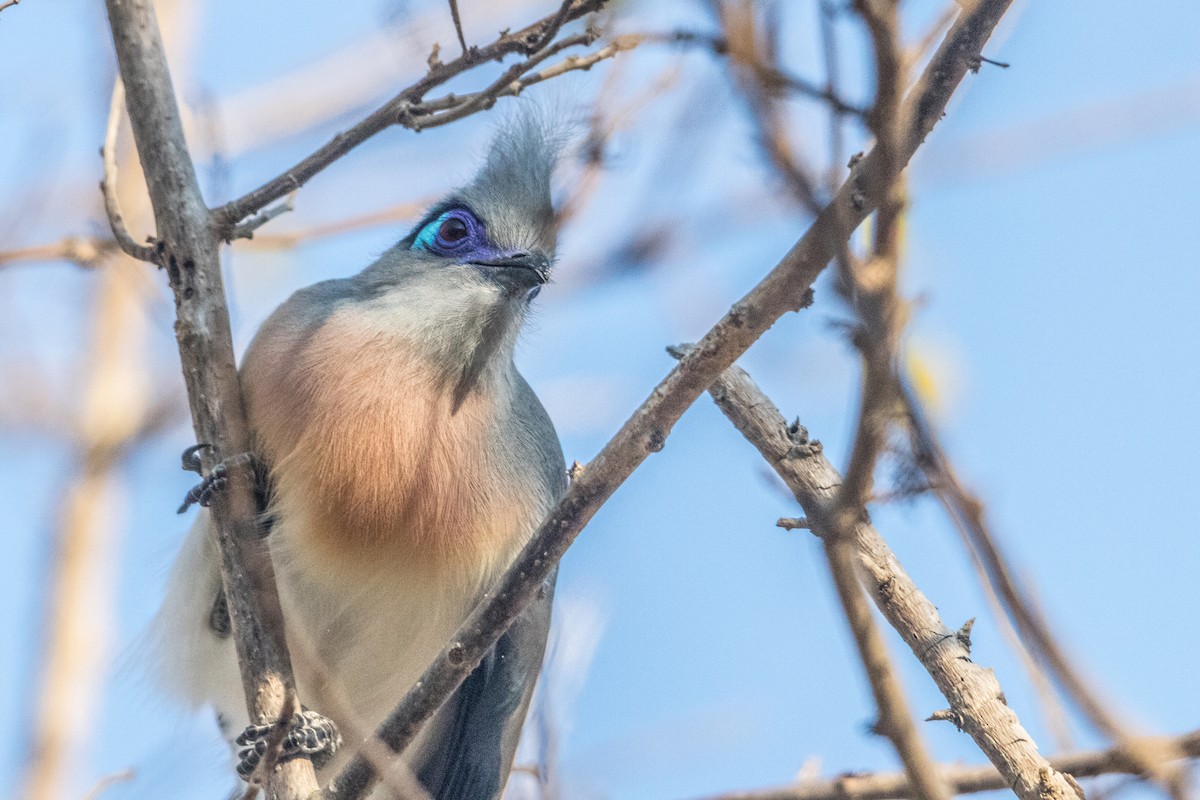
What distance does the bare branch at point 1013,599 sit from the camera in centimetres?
147

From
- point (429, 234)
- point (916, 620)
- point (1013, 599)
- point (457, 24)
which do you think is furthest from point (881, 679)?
point (429, 234)

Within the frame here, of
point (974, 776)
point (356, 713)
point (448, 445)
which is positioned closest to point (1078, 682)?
point (974, 776)

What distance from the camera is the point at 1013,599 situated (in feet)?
5.01

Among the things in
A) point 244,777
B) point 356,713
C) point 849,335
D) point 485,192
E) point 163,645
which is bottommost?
point 849,335

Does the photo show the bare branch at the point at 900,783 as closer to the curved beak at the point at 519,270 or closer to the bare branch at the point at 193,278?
the bare branch at the point at 193,278

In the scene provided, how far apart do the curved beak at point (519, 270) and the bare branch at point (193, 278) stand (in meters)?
1.10

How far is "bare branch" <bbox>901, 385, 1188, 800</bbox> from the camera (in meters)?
1.47

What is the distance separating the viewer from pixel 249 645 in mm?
3490

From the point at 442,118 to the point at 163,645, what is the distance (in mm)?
2460

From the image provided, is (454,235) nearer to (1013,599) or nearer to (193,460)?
(193,460)

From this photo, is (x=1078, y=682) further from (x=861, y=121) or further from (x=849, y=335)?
(x=861, y=121)

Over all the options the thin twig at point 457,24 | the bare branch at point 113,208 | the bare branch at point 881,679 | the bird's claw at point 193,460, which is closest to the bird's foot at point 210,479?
the bird's claw at point 193,460

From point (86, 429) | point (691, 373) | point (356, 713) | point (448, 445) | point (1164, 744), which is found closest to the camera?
point (1164, 744)

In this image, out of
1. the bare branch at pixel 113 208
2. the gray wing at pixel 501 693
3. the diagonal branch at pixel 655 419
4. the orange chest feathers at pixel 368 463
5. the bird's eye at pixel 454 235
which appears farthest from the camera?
the bird's eye at pixel 454 235
